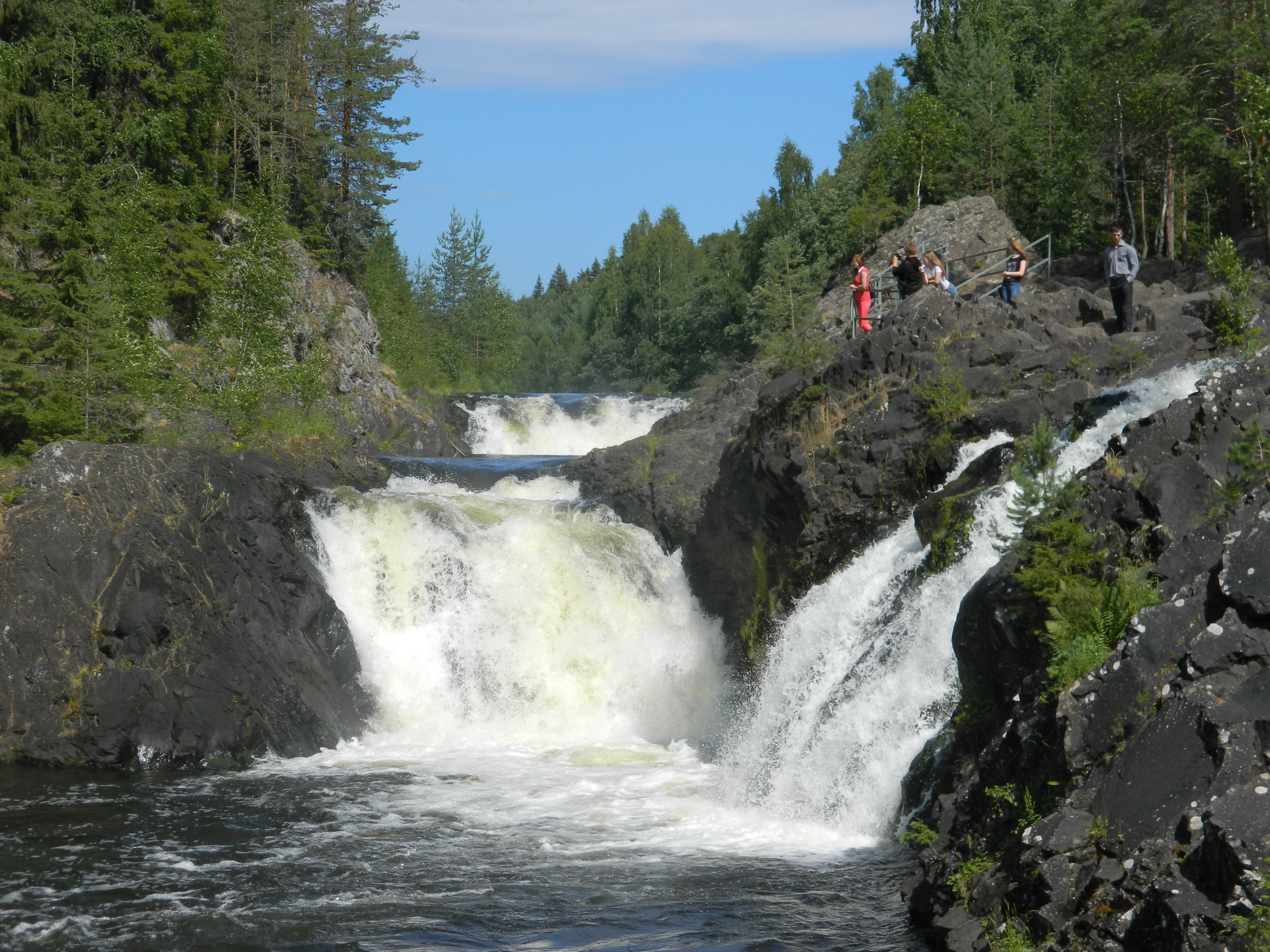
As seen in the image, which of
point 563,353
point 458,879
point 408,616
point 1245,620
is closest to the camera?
point 1245,620

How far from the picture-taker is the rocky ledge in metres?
16.1

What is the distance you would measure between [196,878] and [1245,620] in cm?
943

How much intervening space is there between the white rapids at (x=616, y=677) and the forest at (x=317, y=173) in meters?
4.84

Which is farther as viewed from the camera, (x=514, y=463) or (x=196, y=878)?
(x=514, y=463)

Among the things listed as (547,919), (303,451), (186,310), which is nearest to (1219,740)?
(547,919)

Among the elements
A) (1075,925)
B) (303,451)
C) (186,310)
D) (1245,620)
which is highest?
(186,310)

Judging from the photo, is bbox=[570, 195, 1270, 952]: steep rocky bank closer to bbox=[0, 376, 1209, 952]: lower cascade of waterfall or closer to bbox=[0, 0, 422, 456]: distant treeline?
bbox=[0, 376, 1209, 952]: lower cascade of waterfall

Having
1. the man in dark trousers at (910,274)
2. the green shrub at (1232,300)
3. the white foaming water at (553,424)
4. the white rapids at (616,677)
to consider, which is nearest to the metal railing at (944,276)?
the man in dark trousers at (910,274)

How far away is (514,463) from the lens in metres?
26.0

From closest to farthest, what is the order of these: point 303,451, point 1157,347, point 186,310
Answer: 1. point 1157,347
2. point 303,451
3. point 186,310

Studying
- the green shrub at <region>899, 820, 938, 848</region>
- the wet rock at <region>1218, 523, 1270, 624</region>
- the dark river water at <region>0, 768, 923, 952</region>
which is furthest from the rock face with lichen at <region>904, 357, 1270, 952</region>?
the dark river water at <region>0, 768, 923, 952</region>

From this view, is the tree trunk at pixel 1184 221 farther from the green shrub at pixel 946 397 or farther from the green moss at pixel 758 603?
the green shrub at pixel 946 397

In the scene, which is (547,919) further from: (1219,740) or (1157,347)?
(1157,347)

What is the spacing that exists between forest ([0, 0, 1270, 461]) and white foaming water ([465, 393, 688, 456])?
5.06 metres
